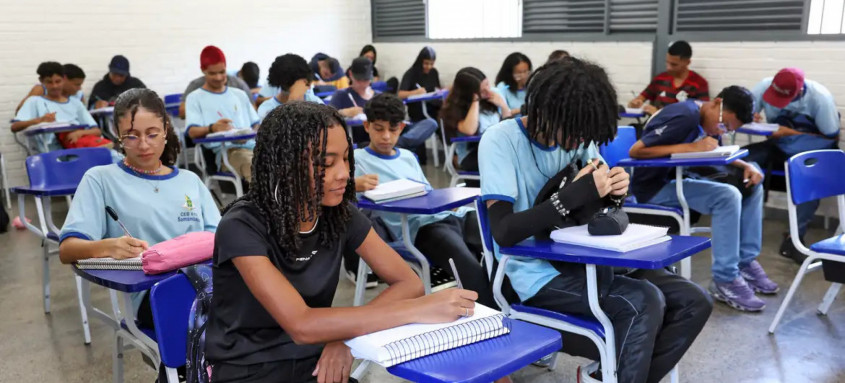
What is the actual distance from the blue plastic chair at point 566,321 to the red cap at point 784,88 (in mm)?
3097

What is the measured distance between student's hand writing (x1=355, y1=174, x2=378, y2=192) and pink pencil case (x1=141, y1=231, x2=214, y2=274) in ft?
3.47

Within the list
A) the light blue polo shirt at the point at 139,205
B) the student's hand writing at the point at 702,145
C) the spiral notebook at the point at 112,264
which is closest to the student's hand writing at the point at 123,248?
the spiral notebook at the point at 112,264

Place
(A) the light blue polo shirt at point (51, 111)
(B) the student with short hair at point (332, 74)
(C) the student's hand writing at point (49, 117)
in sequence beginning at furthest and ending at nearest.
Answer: (B) the student with short hair at point (332, 74) → (A) the light blue polo shirt at point (51, 111) → (C) the student's hand writing at point (49, 117)

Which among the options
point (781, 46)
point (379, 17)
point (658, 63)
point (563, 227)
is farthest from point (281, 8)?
point (563, 227)

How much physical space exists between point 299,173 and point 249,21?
294 inches

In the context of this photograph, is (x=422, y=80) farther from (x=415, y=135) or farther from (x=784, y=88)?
(x=784, y=88)

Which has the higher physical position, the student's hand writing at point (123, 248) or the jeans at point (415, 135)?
the student's hand writing at point (123, 248)

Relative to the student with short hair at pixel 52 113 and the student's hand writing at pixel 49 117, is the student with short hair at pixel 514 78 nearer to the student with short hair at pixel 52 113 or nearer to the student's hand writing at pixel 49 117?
the student with short hair at pixel 52 113

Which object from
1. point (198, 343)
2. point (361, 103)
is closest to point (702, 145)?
point (198, 343)

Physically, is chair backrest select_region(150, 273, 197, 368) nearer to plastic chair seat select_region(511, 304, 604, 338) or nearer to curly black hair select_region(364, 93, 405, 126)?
plastic chair seat select_region(511, 304, 604, 338)

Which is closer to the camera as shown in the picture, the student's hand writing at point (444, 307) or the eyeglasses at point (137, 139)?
the student's hand writing at point (444, 307)

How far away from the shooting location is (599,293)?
209cm

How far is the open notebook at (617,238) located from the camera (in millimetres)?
1920

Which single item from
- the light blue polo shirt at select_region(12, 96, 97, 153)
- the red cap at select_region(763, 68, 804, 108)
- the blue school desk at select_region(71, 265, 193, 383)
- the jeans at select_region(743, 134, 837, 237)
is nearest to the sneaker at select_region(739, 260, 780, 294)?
the jeans at select_region(743, 134, 837, 237)
